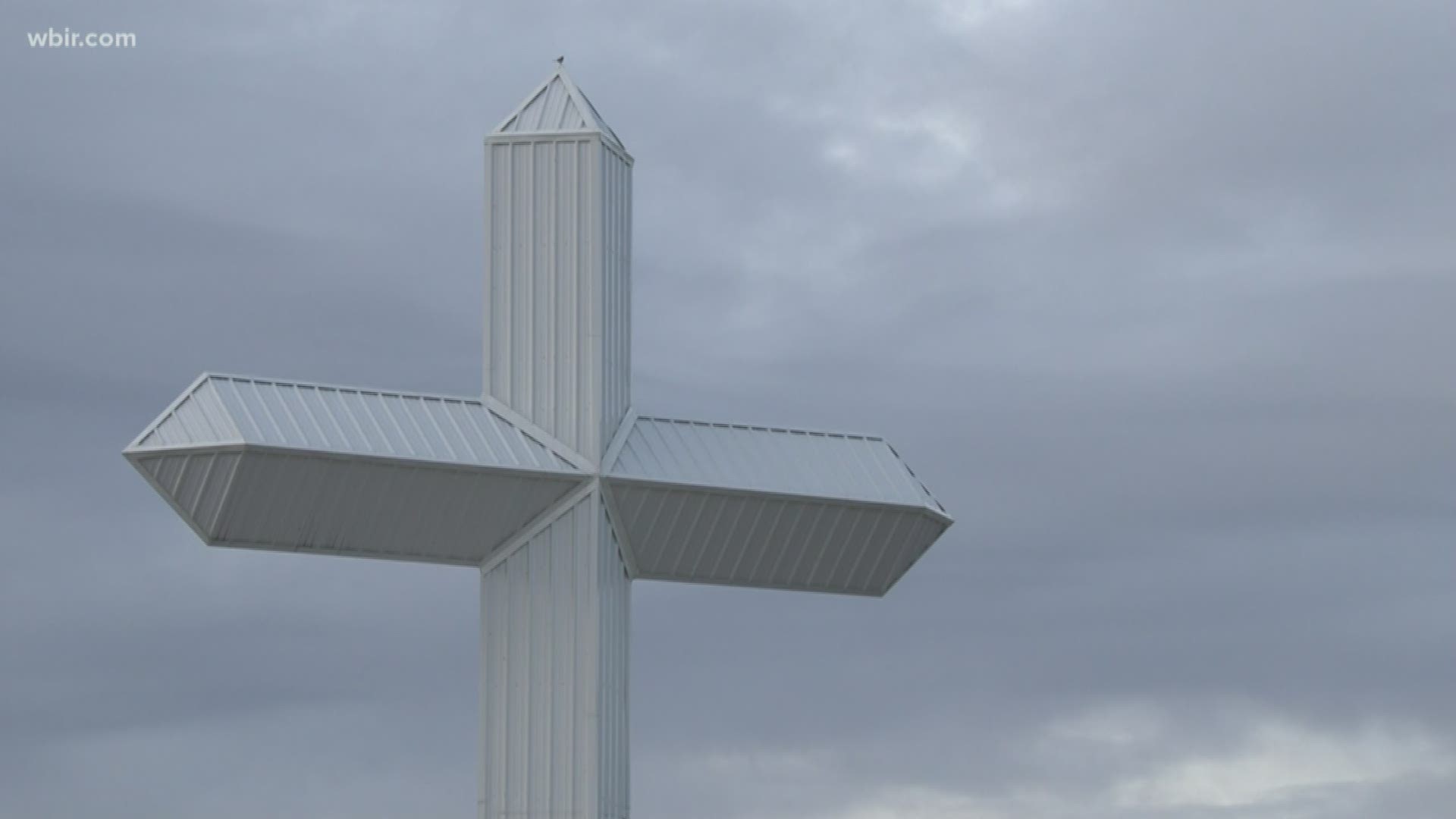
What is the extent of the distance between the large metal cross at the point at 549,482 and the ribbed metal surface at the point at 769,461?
0.12 ft

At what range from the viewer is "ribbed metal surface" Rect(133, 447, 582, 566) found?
1144 inches

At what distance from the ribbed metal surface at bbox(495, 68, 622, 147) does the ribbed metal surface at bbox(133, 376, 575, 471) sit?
3.46 m

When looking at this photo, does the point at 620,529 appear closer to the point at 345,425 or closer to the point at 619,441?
the point at 619,441

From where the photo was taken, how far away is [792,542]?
32.3 metres

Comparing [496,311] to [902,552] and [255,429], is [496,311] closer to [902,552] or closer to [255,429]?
[255,429]

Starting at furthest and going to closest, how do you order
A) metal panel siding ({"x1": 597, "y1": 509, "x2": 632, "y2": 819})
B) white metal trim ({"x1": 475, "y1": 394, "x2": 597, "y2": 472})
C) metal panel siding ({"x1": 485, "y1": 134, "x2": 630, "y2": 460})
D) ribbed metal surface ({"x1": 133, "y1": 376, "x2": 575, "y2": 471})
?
metal panel siding ({"x1": 485, "y1": 134, "x2": 630, "y2": 460}) → white metal trim ({"x1": 475, "y1": 394, "x2": 597, "y2": 472}) → metal panel siding ({"x1": 597, "y1": 509, "x2": 632, "y2": 819}) → ribbed metal surface ({"x1": 133, "y1": 376, "x2": 575, "y2": 471})

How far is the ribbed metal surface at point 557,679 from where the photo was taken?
30.2 m

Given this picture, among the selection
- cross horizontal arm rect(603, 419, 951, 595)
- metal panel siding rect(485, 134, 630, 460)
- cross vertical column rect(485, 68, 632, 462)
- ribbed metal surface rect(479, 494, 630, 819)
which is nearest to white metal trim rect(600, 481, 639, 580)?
cross horizontal arm rect(603, 419, 951, 595)

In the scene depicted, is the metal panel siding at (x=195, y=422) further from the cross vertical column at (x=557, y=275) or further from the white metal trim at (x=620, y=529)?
the white metal trim at (x=620, y=529)

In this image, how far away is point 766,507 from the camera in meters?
31.9

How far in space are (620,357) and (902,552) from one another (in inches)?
172

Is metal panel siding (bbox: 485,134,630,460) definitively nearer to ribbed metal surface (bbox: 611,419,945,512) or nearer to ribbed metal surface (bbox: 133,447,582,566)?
ribbed metal surface (bbox: 611,419,945,512)

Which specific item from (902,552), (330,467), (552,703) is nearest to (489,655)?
(552,703)

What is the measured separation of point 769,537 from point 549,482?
309 cm
